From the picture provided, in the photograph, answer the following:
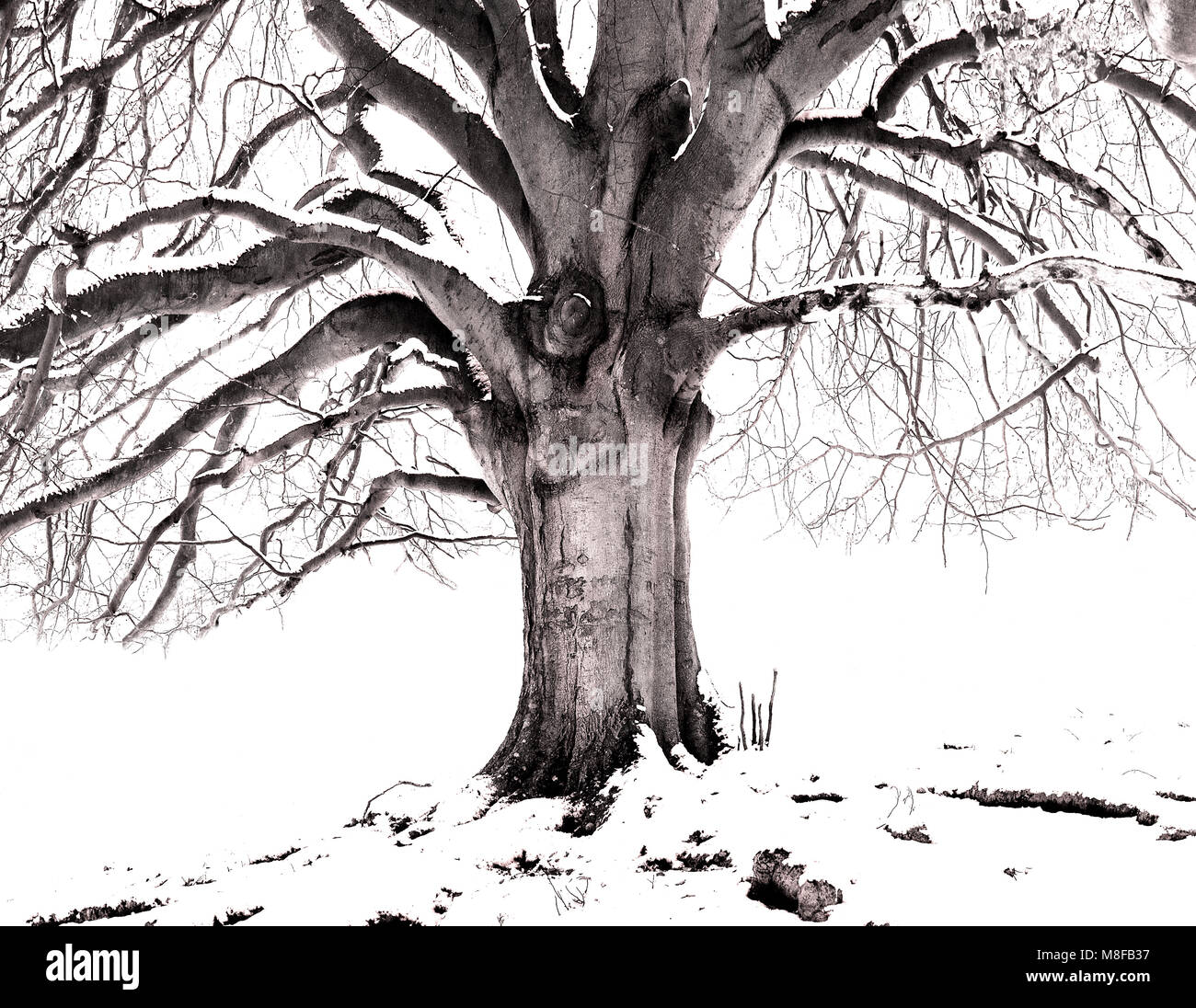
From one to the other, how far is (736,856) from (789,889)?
0.37 m

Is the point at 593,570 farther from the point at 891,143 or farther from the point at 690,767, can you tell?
the point at 891,143

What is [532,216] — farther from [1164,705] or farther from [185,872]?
[1164,705]

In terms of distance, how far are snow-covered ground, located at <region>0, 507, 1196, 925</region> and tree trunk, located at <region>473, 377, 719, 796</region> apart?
0.21 m

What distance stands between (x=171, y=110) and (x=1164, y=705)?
6.29 metres

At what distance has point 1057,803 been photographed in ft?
11.0

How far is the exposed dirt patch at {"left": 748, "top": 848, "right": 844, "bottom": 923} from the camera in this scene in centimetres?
252

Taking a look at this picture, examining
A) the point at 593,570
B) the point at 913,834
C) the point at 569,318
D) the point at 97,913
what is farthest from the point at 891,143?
the point at 97,913

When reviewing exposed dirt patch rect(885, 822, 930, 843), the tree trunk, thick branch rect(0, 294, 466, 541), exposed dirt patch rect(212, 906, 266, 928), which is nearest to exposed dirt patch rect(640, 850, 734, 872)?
exposed dirt patch rect(885, 822, 930, 843)

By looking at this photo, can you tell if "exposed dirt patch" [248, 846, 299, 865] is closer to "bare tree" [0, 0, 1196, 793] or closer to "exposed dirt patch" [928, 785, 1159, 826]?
"bare tree" [0, 0, 1196, 793]

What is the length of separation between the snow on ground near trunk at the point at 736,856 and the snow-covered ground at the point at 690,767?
13 millimetres

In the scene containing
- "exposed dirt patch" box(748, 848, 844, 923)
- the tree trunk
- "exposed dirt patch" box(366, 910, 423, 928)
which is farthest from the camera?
the tree trunk

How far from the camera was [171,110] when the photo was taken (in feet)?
17.2

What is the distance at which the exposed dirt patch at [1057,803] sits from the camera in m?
3.21
